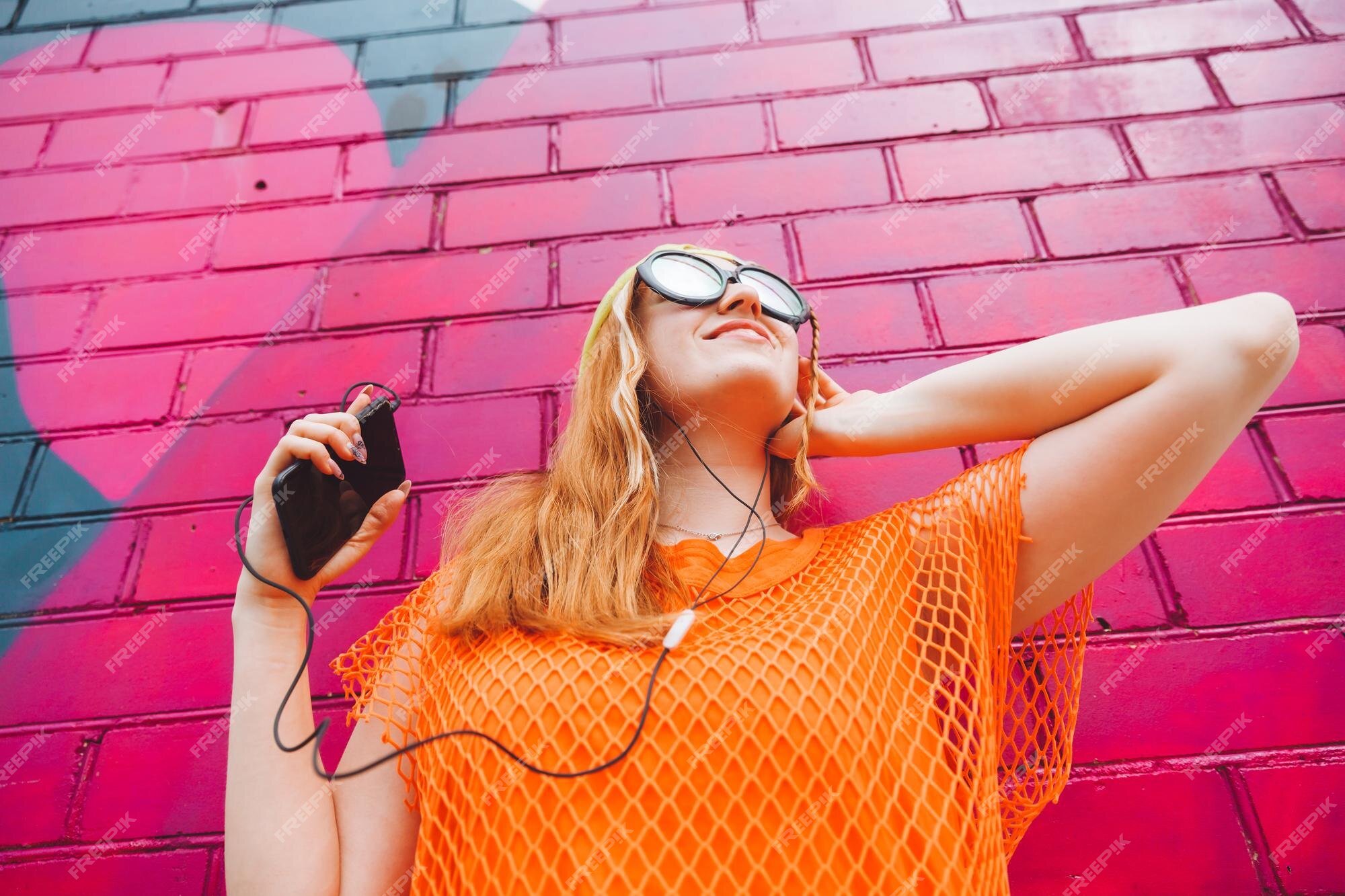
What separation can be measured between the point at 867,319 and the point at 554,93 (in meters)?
0.84

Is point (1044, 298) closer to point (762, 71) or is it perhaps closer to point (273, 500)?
point (762, 71)

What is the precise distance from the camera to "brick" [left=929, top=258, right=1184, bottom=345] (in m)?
1.30

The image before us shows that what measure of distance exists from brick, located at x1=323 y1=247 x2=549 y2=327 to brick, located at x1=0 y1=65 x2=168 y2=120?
0.70m

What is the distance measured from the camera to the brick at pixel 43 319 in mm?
1369

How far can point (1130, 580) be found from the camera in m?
1.12

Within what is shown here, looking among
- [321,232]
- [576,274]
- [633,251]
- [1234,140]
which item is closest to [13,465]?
[321,232]

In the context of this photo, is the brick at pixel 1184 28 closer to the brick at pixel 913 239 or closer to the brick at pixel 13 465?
the brick at pixel 913 239

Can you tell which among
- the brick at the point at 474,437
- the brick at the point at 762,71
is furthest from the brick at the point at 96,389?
the brick at the point at 762,71

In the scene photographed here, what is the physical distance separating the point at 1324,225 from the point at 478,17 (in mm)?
1726

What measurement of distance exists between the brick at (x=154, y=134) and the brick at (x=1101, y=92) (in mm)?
1589

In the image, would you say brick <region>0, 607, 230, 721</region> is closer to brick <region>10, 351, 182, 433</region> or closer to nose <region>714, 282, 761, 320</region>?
brick <region>10, 351, 182, 433</region>

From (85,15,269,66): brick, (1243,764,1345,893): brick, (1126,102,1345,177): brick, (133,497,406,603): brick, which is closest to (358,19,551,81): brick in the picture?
(85,15,269,66): brick

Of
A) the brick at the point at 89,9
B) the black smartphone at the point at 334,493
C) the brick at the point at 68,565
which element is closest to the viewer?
the black smartphone at the point at 334,493

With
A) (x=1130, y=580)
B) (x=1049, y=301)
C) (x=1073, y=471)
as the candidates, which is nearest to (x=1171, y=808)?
(x=1130, y=580)
